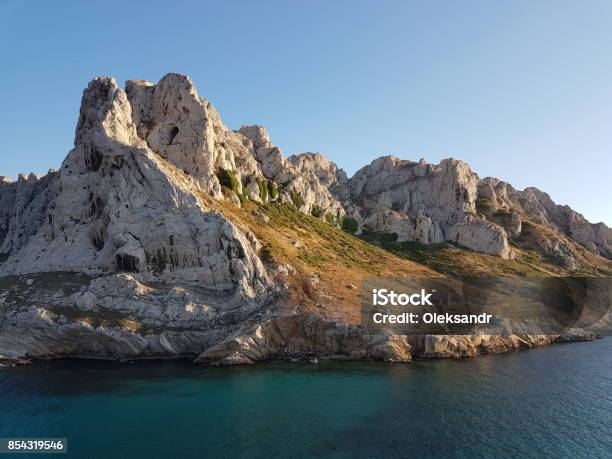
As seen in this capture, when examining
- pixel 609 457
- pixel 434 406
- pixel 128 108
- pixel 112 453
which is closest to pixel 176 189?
pixel 128 108

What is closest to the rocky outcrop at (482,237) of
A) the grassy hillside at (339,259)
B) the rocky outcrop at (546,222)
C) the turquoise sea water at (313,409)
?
the grassy hillside at (339,259)

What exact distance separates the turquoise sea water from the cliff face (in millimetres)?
5320

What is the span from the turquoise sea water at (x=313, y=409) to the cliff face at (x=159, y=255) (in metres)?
5.32

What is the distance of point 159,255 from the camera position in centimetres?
7738

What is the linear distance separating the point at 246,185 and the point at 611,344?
302ft

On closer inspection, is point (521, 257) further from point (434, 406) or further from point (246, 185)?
point (434, 406)

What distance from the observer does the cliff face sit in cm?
6856

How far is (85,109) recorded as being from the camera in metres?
99.2

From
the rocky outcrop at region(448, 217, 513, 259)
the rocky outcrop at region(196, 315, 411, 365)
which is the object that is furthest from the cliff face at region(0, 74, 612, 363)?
the rocky outcrop at region(448, 217, 513, 259)

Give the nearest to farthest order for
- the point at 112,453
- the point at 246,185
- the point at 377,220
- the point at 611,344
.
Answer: the point at 112,453
the point at 611,344
the point at 246,185
the point at 377,220

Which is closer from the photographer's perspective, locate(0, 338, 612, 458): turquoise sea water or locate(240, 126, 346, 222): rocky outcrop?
locate(0, 338, 612, 458): turquoise sea water

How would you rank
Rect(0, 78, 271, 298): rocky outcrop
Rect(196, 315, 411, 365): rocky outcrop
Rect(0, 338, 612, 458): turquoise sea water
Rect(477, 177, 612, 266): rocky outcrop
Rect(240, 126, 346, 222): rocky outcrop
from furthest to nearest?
Rect(477, 177, 612, 266): rocky outcrop < Rect(240, 126, 346, 222): rocky outcrop < Rect(0, 78, 271, 298): rocky outcrop < Rect(196, 315, 411, 365): rocky outcrop < Rect(0, 338, 612, 458): turquoise sea water

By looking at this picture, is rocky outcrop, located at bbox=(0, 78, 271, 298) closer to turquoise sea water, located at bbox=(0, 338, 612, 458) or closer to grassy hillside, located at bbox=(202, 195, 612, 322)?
grassy hillside, located at bbox=(202, 195, 612, 322)

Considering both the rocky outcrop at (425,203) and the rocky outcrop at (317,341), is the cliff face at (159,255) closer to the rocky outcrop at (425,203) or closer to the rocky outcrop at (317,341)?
the rocky outcrop at (317,341)
